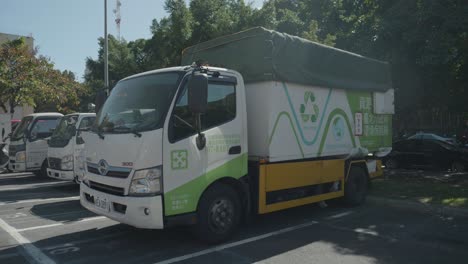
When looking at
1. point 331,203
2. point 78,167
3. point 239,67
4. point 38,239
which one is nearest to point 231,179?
point 239,67

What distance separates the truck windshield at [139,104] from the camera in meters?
5.52

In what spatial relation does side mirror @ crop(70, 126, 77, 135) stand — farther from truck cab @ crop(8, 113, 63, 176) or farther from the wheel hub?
the wheel hub

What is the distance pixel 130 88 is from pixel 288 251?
330 cm

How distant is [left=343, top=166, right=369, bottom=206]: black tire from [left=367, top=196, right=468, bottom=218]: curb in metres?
0.42

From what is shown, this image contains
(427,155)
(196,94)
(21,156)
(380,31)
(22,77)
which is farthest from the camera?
(22,77)

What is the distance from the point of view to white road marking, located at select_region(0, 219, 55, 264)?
5395 mm

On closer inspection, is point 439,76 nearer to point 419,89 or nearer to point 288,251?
point 419,89

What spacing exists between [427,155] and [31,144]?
14.3 metres

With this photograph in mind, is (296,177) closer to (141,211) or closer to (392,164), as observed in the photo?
(141,211)

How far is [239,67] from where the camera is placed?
700 centimetres

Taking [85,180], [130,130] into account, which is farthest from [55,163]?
[130,130]

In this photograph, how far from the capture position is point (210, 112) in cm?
597

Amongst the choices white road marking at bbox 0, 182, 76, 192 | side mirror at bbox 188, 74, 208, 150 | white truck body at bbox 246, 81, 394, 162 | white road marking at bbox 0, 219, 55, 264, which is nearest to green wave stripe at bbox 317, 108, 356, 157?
white truck body at bbox 246, 81, 394, 162

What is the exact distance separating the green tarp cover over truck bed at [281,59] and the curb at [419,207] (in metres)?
2.48
